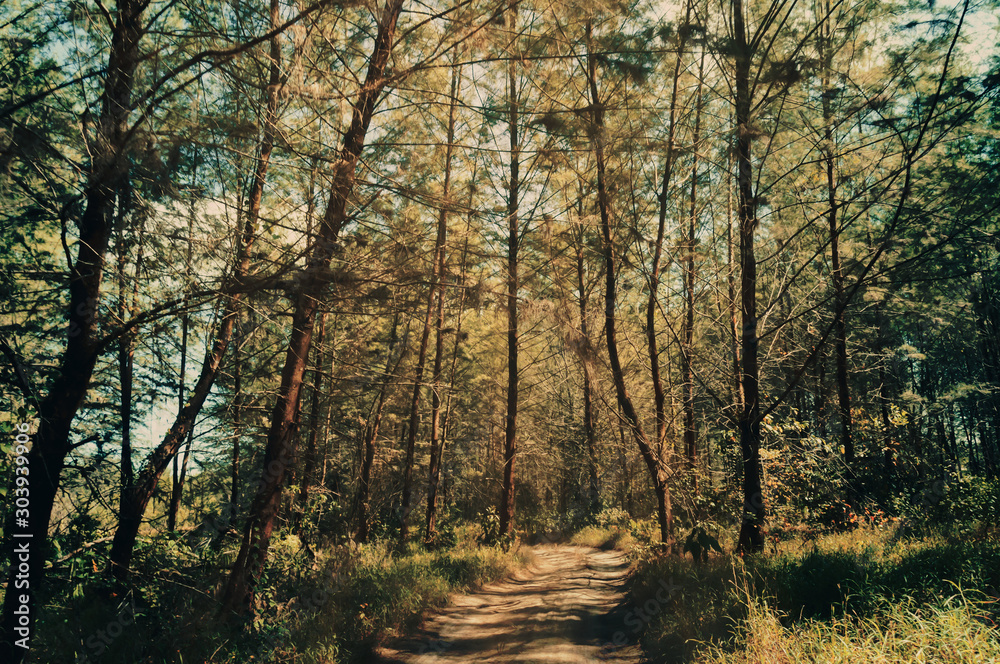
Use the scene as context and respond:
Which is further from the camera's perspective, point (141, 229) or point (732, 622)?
point (732, 622)

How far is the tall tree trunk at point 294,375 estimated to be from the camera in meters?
4.14

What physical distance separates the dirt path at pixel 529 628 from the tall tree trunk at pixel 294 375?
172 centimetres

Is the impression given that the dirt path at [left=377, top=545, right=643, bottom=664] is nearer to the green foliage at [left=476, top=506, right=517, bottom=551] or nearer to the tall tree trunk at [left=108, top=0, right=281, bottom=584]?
the green foliage at [left=476, top=506, right=517, bottom=551]

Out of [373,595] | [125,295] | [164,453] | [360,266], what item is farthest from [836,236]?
[164,453]

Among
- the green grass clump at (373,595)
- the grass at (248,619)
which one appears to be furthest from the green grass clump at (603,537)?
the grass at (248,619)

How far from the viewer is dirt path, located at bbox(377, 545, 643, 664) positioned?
16.9 ft

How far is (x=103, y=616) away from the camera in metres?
5.55

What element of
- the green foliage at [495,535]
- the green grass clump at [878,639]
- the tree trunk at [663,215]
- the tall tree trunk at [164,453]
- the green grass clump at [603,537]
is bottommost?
the green grass clump at [603,537]

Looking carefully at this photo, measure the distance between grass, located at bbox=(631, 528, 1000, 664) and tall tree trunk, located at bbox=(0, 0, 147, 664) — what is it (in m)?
5.12

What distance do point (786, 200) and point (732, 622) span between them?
8005 millimetres

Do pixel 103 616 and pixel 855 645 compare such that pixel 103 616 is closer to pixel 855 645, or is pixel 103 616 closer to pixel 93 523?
pixel 93 523

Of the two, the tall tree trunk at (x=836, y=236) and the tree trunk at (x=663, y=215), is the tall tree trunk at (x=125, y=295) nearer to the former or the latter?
the tree trunk at (x=663, y=215)

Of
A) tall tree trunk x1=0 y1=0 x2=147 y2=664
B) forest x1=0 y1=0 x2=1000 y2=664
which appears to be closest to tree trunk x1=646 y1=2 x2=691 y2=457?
forest x1=0 y1=0 x2=1000 y2=664

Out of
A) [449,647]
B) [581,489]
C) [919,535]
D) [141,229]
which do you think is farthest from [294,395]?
[581,489]
